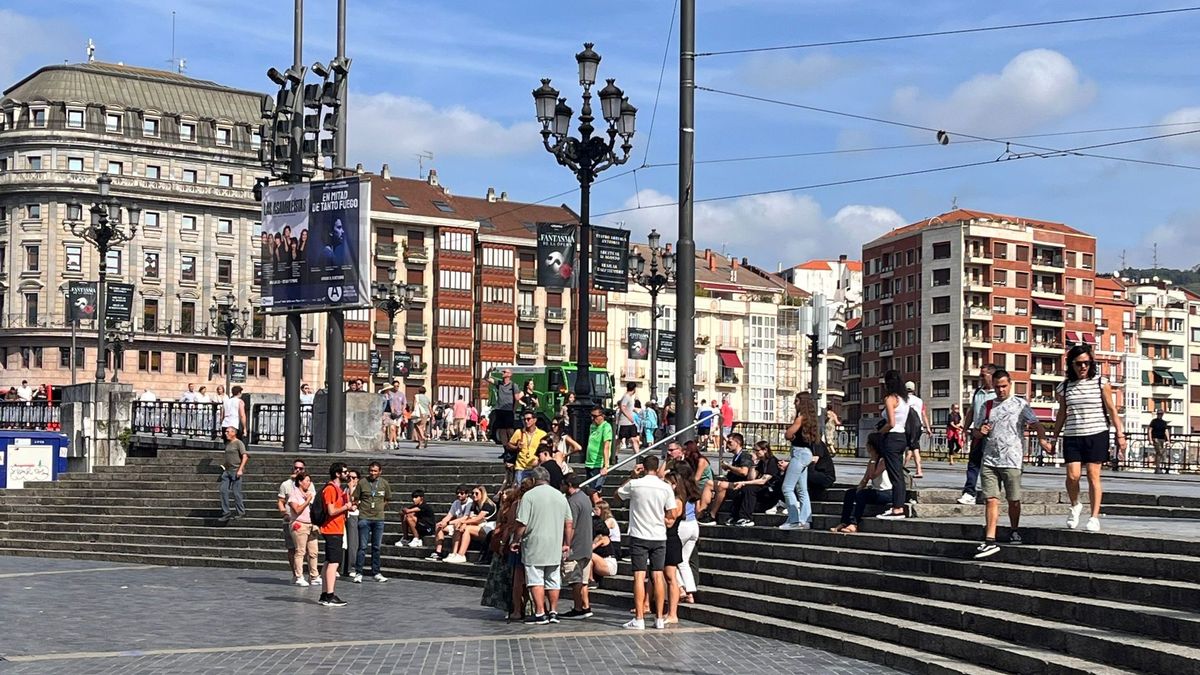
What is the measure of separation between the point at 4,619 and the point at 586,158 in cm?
1208

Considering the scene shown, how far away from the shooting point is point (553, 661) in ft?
48.9

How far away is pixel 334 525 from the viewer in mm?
20672

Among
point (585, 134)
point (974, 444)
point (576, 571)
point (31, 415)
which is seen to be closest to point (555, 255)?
point (585, 134)

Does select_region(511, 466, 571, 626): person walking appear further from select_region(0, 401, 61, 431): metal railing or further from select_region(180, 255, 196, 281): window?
select_region(180, 255, 196, 281): window

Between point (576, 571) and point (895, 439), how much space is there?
3.79 meters

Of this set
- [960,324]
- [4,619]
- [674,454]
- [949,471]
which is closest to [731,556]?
[674,454]

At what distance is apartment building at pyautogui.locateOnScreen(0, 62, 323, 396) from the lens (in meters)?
100

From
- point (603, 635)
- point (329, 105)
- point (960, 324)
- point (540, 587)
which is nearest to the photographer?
point (603, 635)

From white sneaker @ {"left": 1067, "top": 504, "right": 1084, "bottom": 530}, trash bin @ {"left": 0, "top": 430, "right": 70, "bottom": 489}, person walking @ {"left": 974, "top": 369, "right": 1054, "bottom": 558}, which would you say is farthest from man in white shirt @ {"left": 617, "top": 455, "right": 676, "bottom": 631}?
trash bin @ {"left": 0, "top": 430, "right": 70, "bottom": 489}

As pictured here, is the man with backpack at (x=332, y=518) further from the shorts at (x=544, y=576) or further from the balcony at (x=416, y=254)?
the balcony at (x=416, y=254)

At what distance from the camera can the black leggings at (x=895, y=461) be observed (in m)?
18.2

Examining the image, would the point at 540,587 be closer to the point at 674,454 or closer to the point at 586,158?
the point at 674,454

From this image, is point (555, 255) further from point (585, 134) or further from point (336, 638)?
point (336, 638)

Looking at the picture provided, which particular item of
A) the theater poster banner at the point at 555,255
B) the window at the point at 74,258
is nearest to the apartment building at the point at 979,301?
the window at the point at 74,258
